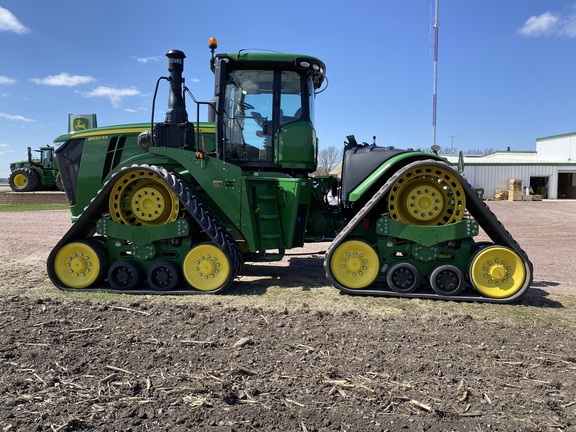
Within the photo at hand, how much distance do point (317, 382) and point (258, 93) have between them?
431 cm

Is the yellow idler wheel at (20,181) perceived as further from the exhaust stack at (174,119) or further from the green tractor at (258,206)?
the exhaust stack at (174,119)

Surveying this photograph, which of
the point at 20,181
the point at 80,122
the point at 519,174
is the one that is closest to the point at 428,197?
the point at 80,122

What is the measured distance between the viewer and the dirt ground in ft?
8.63

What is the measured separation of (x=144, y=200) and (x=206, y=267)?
129cm

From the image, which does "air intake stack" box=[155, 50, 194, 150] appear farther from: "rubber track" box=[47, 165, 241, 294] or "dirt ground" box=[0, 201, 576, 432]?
"dirt ground" box=[0, 201, 576, 432]

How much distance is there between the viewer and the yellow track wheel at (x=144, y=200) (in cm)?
561

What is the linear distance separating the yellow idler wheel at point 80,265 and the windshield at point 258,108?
234 centimetres

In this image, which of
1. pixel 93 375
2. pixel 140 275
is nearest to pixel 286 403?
pixel 93 375

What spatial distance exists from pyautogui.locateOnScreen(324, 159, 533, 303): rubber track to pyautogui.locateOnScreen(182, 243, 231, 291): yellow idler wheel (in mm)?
1436

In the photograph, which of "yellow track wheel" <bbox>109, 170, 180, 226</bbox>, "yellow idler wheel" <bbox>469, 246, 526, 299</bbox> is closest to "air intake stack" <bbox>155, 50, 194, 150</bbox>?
"yellow track wheel" <bbox>109, 170, 180, 226</bbox>

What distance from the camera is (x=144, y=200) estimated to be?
18.5ft

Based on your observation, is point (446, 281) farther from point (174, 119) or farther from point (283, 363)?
point (174, 119)

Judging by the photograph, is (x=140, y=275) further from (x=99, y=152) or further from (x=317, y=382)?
(x=317, y=382)

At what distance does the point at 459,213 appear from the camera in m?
5.28
